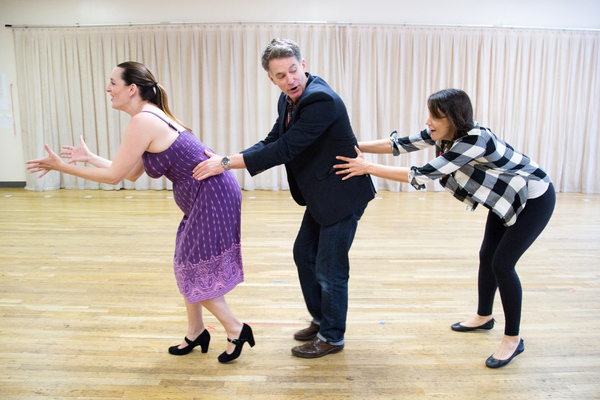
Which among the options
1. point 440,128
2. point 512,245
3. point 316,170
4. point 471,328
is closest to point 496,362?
point 471,328

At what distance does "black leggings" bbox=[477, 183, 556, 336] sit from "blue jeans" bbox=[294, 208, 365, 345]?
0.63 metres

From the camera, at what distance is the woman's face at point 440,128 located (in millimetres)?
1804

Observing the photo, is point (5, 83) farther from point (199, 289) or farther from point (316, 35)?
point (199, 289)


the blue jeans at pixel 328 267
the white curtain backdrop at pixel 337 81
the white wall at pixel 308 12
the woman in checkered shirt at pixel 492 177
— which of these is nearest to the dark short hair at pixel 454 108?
the woman in checkered shirt at pixel 492 177

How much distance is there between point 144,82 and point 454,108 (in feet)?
4.15

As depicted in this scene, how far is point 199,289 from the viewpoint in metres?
1.83

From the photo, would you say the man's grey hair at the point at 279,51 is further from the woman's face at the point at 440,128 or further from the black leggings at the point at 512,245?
the black leggings at the point at 512,245

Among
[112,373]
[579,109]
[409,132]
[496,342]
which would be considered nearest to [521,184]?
[496,342]

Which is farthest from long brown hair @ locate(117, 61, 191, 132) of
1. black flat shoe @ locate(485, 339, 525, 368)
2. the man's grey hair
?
black flat shoe @ locate(485, 339, 525, 368)

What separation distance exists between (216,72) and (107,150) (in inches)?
84.2

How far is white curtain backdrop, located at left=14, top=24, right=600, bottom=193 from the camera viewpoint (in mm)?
6723

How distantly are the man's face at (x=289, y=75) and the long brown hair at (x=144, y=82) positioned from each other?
439 mm

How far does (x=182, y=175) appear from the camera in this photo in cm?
180

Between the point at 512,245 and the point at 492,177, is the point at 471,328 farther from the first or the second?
the point at 492,177
